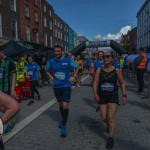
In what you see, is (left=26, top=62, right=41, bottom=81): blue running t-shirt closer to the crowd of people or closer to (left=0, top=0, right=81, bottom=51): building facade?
the crowd of people

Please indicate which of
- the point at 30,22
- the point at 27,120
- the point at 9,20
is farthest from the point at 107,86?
the point at 30,22

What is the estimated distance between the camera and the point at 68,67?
18.3 ft

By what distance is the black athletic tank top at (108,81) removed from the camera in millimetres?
4750

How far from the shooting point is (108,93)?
476cm

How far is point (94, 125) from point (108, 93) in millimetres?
1619

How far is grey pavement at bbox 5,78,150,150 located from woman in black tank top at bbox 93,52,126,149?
0.46 meters

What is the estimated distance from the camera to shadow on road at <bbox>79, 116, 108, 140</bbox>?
18.1 feet

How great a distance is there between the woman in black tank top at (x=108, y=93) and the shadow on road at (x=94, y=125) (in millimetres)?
615

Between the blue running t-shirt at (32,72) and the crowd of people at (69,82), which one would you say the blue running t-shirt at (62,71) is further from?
the blue running t-shirt at (32,72)

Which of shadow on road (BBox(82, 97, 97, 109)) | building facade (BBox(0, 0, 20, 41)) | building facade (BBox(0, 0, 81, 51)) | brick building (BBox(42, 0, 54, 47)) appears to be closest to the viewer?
shadow on road (BBox(82, 97, 97, 109))

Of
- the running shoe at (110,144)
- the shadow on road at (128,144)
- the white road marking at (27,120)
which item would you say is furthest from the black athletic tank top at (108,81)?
the white road marking at (27,120)

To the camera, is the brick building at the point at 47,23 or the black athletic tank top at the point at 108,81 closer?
the black athletic tank top at the point at 108,81

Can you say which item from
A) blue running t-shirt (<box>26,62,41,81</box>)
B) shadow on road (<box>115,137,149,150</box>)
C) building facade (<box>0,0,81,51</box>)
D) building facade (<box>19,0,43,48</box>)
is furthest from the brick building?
shadow on road (<box>115,137,149,150</box>)

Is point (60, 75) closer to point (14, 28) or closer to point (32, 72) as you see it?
point (32, 72)
